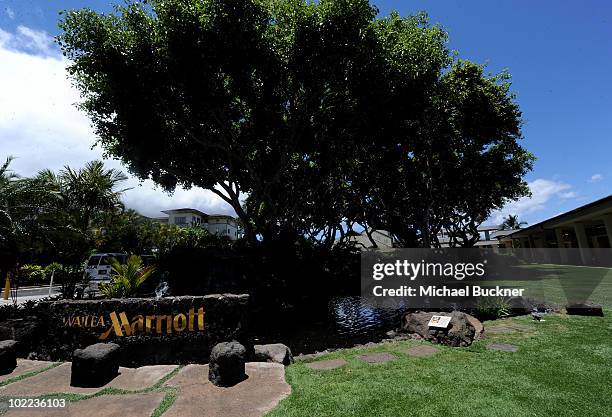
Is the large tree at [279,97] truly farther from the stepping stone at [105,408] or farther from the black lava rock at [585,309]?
the black lava rock at [585,309]

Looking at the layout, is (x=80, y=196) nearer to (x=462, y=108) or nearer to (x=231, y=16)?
(x=231, y=16)

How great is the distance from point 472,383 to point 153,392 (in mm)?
4671

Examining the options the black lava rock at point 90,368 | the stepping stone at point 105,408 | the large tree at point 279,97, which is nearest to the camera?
the stepping stone at point 105,408

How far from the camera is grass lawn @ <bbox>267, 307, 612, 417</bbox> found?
13.0ft

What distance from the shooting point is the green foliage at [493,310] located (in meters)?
9.66

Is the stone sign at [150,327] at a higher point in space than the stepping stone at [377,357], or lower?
higher

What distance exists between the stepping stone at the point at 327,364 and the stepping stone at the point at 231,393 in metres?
0.66

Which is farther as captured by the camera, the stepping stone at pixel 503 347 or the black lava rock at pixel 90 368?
the stepping stone at pixel 503 347

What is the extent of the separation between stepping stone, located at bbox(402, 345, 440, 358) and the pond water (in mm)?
1598

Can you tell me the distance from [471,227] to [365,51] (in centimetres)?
2209

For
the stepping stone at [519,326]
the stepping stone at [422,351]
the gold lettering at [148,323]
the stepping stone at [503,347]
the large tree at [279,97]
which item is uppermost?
the large tree at [279,97]

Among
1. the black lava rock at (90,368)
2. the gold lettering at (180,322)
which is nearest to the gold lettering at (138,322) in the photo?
the gold lettering at (180,322)

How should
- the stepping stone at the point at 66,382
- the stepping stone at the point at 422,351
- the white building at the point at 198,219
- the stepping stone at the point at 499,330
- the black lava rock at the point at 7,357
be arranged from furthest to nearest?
the white building at the point at 198,219 < the stepping stone at the point at 499,330 < the stepping stone at the point at 422,351 < the black lava rock at the point at 7,357 < the stepping stone at the point at 66,382

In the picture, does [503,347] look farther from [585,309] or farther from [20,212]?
[20,212]
